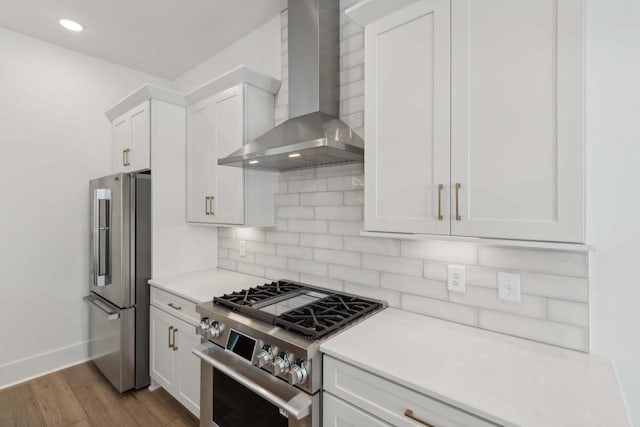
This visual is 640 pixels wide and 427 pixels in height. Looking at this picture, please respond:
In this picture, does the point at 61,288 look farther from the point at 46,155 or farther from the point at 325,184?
the point at 325,184

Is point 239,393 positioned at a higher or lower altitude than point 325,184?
lower

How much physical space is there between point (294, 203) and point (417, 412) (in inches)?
60.8

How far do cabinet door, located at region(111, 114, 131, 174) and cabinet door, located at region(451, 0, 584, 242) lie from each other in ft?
9.14

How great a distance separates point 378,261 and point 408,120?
2.73ft

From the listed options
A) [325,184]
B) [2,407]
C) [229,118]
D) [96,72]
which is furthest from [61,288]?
[325,184]

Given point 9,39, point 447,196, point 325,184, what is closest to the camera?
point 447,196

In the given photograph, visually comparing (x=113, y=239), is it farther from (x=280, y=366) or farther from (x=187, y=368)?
(x=280, y=366)

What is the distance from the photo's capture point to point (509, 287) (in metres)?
1.40

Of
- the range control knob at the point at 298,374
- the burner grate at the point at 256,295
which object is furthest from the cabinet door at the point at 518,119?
the burner grate at the point at 256,295

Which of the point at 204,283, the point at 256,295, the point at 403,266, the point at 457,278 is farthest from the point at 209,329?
the point at 457,278

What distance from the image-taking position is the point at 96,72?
10.1ft

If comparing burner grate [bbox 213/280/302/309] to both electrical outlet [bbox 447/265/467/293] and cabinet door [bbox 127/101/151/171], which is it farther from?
cabinet door [bbox 127/101/151/171]


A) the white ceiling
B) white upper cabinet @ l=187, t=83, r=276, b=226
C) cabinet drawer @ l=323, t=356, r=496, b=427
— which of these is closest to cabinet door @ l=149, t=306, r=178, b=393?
white upper cabinet @ l=187, t=83, r=276, b=226

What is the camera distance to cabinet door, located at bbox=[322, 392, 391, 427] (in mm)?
1164
